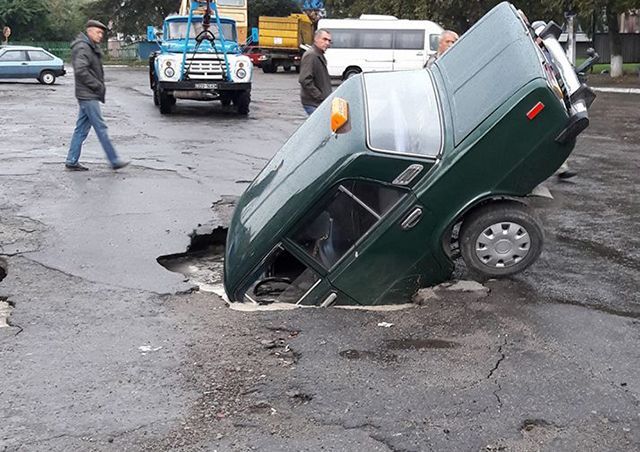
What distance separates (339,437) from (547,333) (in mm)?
1903

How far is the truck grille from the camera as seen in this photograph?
17.8 metres

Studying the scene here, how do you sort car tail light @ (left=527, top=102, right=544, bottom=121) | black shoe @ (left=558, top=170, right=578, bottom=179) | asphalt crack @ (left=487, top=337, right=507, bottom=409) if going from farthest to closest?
black shoe @ (left=558, top=170, right=578, bottom=179) → car tail light @ (left=527, top=102, right=544, bottom=121) → asphalt crack @ (left=487, top=337, right=507, bottom=409)

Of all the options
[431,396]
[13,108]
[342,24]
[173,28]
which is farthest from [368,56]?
[431,396]

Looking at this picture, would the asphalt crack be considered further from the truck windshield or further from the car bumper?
the truck windshield

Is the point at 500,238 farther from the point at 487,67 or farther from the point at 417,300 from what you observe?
the point at 487,67

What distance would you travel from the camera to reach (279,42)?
41375 millimetres

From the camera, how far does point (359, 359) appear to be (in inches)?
183

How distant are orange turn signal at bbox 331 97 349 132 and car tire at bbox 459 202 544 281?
1.14 m

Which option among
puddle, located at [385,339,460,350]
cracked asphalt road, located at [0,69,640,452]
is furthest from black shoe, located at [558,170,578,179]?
puddle, located at [385,339,460,350]

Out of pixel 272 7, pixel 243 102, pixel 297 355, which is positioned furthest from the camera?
pixel 272 7

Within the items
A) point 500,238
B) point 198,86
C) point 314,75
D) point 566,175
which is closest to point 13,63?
point 198,86

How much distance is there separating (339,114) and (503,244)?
4.95 feet

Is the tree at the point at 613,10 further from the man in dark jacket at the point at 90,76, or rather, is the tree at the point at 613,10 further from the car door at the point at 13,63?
the man in dark jacket at the point at 90,76

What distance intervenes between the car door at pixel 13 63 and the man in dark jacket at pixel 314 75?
2261cm
